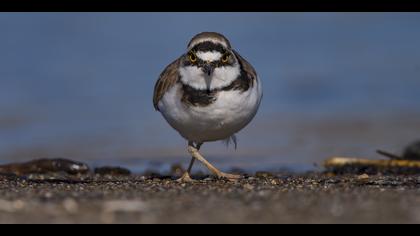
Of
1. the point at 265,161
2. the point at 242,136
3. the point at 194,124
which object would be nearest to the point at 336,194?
the point at 194,124

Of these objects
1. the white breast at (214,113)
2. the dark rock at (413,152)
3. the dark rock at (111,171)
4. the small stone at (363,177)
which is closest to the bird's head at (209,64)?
the white breast at (214,113)

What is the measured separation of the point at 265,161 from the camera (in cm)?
1107

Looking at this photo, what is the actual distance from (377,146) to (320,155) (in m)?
0.78

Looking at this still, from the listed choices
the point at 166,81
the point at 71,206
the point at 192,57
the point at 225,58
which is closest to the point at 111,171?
the point at 166,81

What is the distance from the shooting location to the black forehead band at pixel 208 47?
7430 mm

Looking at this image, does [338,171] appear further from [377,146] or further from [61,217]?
[61,217]

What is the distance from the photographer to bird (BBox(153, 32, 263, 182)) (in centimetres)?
739

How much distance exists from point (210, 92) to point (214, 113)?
0.17 meters

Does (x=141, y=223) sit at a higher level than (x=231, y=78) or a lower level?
lower

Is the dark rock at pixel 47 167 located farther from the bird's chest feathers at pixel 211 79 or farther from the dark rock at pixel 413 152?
the dark rock at pixel 413 152

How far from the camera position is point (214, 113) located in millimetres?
7398

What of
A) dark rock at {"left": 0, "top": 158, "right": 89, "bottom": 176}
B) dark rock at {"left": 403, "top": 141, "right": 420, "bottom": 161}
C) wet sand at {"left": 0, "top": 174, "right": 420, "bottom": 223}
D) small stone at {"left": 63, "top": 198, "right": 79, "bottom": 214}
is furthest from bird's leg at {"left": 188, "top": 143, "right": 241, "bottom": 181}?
small stone at {"left": 63, "top": 198, "right": 79, "bottom": 214}

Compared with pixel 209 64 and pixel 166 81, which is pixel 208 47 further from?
pixel 166 81
